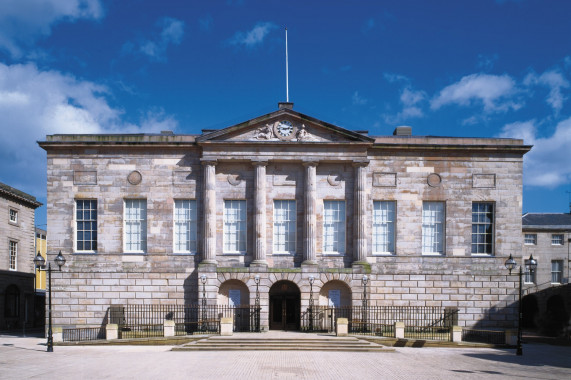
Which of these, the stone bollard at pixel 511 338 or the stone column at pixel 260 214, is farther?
the stone column at pixel 260 214

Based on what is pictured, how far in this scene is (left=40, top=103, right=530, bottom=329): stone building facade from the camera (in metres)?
30.6

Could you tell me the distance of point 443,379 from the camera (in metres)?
17.0

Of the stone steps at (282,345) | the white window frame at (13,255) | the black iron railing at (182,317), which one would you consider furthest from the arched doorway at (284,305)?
the white window frame at (13,255)

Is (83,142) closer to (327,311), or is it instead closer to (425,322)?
(327,311)

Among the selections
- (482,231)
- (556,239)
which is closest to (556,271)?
(556,239)

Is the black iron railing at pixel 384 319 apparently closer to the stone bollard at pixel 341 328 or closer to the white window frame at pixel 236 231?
the stone bollard at pixel 341 328

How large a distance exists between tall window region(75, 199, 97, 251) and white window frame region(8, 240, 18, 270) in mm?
12814

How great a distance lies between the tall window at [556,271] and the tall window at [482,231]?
19559 millimetres

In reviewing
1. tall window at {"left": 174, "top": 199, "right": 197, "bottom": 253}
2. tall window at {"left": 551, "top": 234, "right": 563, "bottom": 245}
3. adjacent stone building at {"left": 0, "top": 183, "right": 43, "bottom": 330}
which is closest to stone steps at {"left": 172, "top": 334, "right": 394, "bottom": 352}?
tall window at {"left": 174, "top": 199, "right": 197, "bottom": 253}

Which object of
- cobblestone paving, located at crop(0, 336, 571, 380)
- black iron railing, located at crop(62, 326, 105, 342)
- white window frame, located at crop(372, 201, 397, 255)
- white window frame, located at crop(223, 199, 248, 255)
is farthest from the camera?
white window frame, located at crop(372, 201, 397, 255)

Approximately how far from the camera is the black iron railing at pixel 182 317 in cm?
2898

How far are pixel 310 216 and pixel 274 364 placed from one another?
480 inches

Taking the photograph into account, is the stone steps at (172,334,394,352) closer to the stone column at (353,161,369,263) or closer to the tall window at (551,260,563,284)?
the stone column at (353,161,369,263)

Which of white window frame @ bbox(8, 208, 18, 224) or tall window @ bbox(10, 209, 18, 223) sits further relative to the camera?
tall window @ bbox(10, 209, 18, 223)
